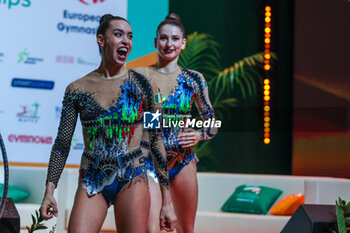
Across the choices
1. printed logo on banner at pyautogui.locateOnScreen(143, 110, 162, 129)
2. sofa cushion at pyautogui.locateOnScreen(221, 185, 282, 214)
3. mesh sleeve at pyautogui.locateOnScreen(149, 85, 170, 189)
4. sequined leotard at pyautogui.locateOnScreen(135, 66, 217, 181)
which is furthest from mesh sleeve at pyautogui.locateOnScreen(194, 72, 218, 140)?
sofa cushion at pyautogui.locateOnScreen(221, 185, 282, 214)

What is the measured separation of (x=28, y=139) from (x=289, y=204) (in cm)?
254

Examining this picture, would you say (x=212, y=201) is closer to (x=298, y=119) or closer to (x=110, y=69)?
(x=298, y=119)

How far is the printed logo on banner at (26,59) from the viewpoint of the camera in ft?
18.9

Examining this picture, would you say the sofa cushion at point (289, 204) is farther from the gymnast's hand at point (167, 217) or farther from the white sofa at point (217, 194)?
the gymnast's hand at point (167, 217)

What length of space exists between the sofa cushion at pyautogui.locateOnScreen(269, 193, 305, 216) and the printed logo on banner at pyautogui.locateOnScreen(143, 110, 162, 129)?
2551mm

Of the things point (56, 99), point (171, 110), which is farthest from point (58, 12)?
point (171, 110)

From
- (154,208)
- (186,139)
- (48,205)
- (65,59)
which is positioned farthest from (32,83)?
(48,205)

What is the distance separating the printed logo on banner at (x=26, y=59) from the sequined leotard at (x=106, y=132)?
322cm

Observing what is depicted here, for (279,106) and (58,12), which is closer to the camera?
(58,12)

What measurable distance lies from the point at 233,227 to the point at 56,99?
2.10 metres

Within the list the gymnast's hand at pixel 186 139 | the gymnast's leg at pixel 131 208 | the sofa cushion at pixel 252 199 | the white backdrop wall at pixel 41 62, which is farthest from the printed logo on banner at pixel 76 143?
the gymnast's leg at pixel 131 208

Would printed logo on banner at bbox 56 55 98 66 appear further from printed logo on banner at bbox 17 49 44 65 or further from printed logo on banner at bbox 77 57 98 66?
printed logo on banner at bbox 17 49 44 65

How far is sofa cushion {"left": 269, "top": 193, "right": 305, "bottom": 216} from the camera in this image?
5.29 meters

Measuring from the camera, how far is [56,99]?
19.1ft
